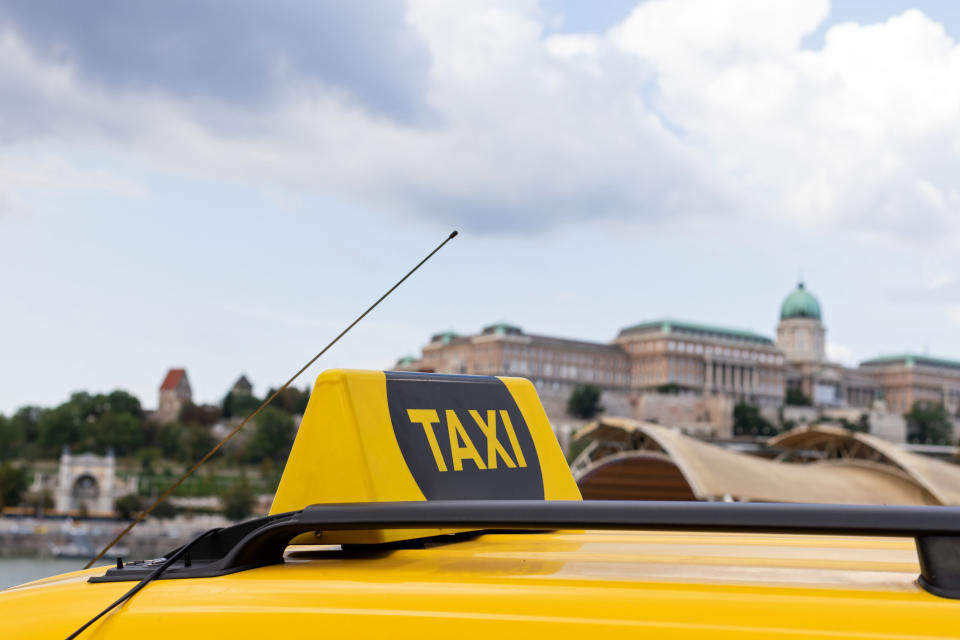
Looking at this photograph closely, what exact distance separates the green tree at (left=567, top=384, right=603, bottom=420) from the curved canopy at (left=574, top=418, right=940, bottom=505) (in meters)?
56.1

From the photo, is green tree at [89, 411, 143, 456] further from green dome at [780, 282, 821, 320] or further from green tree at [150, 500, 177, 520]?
green dome at [780, 282, 821, 320]

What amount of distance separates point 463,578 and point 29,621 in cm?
47

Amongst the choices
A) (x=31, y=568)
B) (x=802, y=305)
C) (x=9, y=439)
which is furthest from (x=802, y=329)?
(x=31, y=568)

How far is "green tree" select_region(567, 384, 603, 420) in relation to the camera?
3688 inches

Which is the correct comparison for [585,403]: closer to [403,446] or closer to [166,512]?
[166,512]

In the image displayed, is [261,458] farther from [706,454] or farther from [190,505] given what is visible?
[706,454]

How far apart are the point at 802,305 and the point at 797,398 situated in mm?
14596

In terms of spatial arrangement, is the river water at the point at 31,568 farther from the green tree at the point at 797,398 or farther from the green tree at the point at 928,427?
the green tree at the point at 928,427

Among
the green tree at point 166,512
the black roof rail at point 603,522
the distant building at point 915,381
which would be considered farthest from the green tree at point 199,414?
the black roof rail at point 603,522

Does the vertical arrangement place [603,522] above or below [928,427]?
below

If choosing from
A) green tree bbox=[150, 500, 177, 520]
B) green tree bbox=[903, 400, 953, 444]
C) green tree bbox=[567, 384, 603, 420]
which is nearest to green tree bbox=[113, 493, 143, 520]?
green tree bbox=[150, 500, 177, 520]

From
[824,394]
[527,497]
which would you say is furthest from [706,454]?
Result: [824,394]

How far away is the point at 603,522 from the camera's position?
102cm

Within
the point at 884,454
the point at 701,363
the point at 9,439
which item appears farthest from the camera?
the point at 701,363
